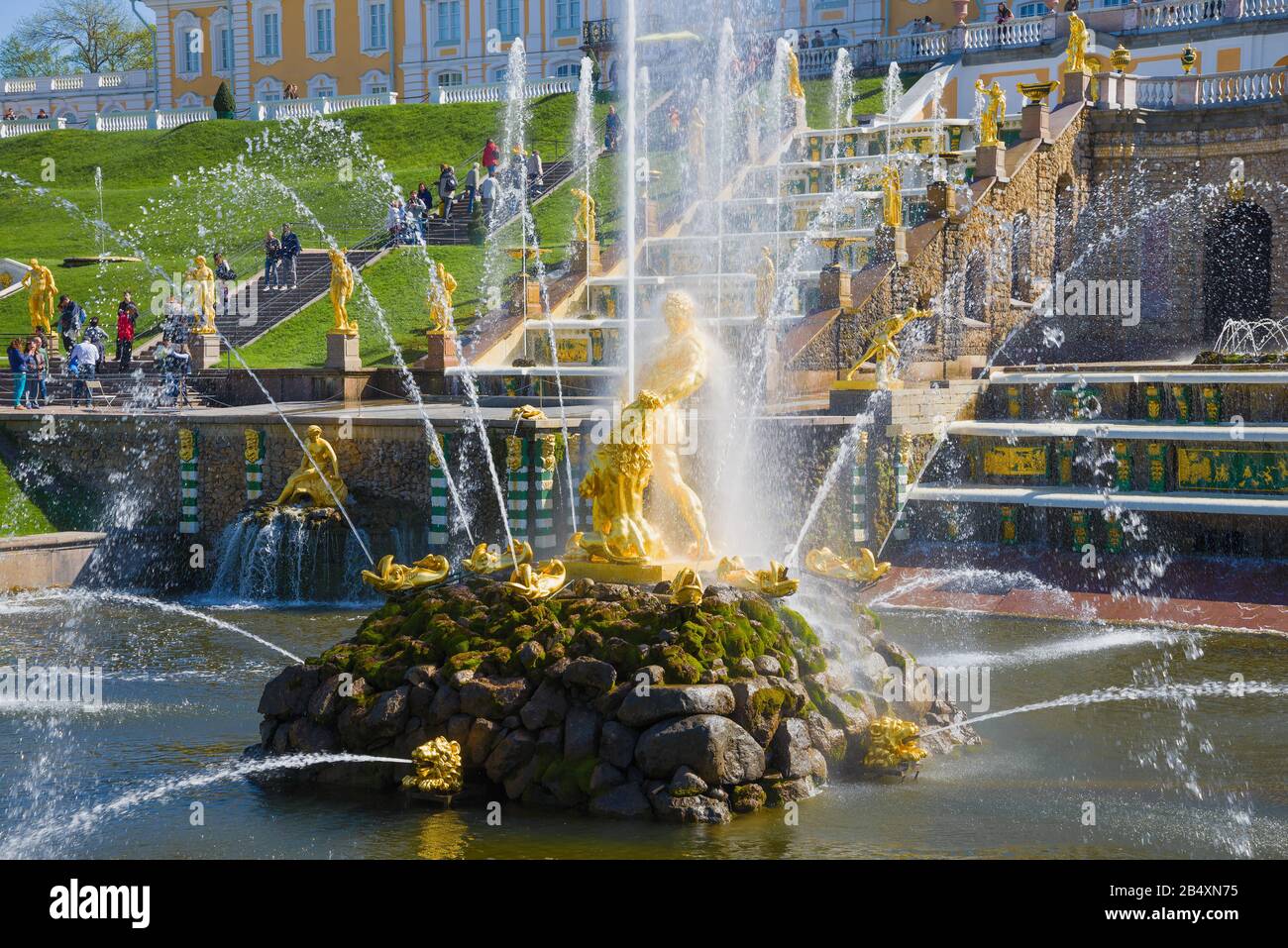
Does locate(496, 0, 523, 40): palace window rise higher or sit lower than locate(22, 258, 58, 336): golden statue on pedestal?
higher

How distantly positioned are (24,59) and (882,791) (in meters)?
78.0

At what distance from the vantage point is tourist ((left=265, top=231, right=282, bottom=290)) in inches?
1358

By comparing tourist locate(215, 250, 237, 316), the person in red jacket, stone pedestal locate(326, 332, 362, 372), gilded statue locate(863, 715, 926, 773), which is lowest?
gilded statue locate(863, 715, 926, 773)

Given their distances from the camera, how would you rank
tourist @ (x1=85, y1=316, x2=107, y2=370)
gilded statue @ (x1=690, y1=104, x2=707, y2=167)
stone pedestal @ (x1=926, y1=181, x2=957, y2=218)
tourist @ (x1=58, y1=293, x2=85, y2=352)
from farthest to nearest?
1. gilded statue @ (x1=690, y1=104, x2=707, y2=167)
2. tourist @ (x1=58, y1=293, x2=85, y2=352)
3. tourist @ (x1=85, y1=316, x2=107, y2=370)
4. stone pedestal @ (x1=926, y1=181, x2=957, y2=218)

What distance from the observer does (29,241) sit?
141ft

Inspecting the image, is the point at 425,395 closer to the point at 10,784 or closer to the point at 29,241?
the point at 10,784

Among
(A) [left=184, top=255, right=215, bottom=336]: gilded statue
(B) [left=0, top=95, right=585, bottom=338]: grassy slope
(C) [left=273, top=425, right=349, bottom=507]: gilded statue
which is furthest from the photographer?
(B) [left=0, top=95, right=585, bottom=338]: grassy slope

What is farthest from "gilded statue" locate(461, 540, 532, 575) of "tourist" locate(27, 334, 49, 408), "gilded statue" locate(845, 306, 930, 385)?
"tourist" locate(27, 334, 49, 408)

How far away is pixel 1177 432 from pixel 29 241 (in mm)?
32462

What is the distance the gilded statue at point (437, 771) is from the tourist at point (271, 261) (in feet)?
82.6

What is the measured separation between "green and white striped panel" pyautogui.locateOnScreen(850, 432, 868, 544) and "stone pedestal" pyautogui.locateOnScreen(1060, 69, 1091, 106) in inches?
528

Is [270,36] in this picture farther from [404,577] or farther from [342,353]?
[404,577]

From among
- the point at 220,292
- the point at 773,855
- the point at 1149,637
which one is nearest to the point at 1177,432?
the point at 1149,637

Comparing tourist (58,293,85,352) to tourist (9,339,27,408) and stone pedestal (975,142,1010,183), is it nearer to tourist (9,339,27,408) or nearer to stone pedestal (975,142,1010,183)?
tourist (9,339,27,408)
